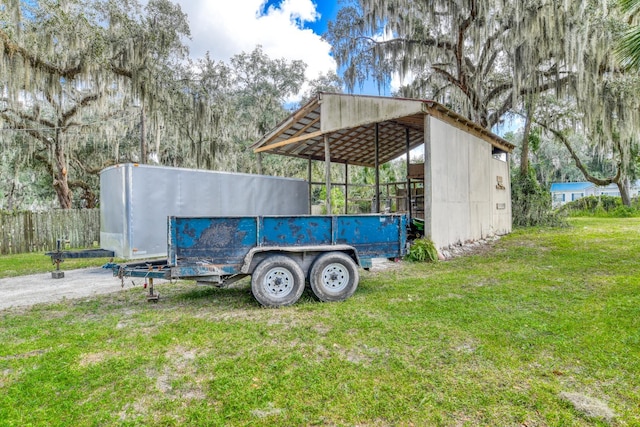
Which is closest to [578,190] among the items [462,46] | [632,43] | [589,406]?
→ [462,46]

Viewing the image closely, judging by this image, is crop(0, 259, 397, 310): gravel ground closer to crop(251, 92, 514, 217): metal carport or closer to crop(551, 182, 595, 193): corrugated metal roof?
crop(251, 92, 514, 217): metal carport

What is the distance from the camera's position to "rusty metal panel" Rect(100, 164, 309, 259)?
271 inches

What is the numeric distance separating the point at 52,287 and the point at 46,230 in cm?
700

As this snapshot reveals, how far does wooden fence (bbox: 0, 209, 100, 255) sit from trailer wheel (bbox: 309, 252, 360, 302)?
35.8 feet

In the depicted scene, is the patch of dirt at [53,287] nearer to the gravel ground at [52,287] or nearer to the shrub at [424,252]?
the gravel ground at [52,287]

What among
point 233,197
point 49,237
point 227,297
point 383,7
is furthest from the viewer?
point 383,7

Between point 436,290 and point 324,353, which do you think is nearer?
point 324,353

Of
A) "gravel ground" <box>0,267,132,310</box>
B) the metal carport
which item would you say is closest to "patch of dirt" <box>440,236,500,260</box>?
the metal carport

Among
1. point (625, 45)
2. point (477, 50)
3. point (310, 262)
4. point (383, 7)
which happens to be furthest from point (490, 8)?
point (310, 262)

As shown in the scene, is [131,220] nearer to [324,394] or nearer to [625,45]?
[324,394]

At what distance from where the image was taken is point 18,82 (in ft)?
33.7

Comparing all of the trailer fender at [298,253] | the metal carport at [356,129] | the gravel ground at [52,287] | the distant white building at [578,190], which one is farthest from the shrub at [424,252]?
the distant white building at [578,190]

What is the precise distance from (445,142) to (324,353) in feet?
26.2

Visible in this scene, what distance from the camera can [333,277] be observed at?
5.08 metres
